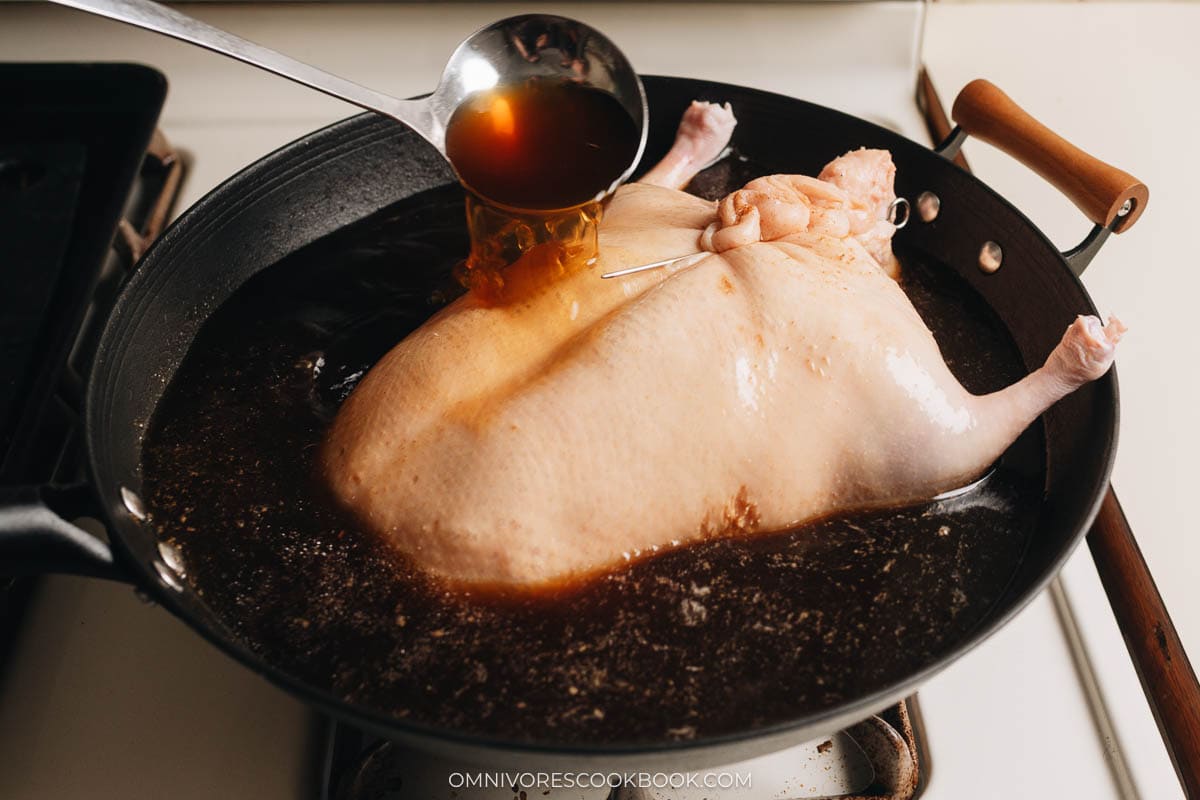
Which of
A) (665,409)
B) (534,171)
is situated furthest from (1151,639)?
(534,171)

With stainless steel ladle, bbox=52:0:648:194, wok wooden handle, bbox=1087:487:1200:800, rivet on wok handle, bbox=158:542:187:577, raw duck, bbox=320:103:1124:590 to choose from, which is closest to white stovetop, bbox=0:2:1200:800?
wok wooden handle, bbox=1087:487:1200:800

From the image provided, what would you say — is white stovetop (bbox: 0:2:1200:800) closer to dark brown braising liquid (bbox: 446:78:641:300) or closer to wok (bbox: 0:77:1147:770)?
wok (bbox: 0:77:1147:770)

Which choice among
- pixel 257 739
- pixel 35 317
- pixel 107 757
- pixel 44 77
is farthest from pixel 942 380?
pixel 44 77

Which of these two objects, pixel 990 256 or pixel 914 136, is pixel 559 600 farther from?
pixel 914 136

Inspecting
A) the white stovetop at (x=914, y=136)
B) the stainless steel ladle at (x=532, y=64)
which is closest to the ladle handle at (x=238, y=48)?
the stainless steel ladle at (x=532, y=64)

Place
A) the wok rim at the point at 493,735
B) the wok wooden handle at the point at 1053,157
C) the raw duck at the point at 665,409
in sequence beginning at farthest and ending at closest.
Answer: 1. the wok wooden handle at the point at 1053,157
2. the raw duck at the point at 665,409
3. the wok rim at the point at 493,735

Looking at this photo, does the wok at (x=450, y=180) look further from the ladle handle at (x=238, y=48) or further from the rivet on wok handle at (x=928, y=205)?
the ladle handle at (x=238, y=48)

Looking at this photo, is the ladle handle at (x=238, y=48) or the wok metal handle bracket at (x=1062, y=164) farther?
the wok metal handle bracket at (x=1062, y=164)
